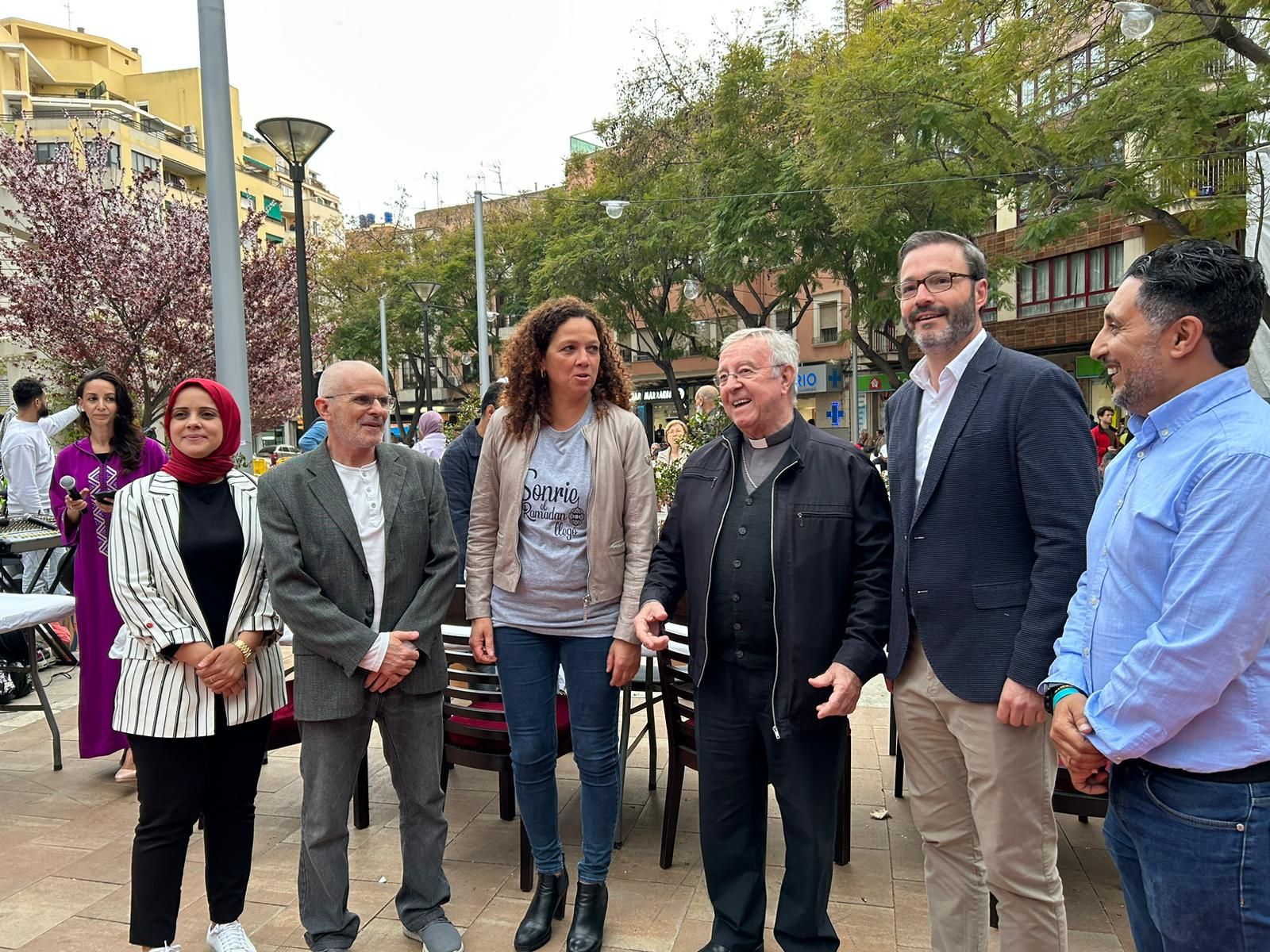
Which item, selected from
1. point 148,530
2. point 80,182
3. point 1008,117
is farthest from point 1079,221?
point 80,182

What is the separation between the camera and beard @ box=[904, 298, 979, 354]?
2.28 metres

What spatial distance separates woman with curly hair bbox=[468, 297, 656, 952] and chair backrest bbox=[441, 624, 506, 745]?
0.44 metres

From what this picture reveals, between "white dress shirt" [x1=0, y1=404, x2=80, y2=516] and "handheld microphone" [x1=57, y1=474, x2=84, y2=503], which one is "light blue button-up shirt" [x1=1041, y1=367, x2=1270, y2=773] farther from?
"white dress shirt" [x1=0, y1=404, x2=80, y2=516]

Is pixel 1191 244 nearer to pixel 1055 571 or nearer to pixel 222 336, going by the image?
pixel 1055 571

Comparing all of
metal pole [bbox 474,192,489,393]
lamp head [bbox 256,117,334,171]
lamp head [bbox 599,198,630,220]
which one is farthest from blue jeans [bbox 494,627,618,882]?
metal pole [bbox 474,192,489,393]

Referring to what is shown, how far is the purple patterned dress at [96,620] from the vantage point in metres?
4.10

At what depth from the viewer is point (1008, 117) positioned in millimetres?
11609

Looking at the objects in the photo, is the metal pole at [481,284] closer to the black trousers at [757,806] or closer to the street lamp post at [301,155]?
the street lamp post at [301,155]

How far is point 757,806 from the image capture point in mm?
2635

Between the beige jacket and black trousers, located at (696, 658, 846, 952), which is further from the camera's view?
the beige jacket

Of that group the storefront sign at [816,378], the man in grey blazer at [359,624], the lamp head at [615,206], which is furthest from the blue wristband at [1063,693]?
the storefront sign at [816,378]

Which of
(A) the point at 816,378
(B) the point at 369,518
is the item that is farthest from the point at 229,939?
(A) the point at 816,378

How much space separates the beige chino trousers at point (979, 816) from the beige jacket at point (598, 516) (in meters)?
0.91

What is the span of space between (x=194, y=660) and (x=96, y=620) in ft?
6.44
